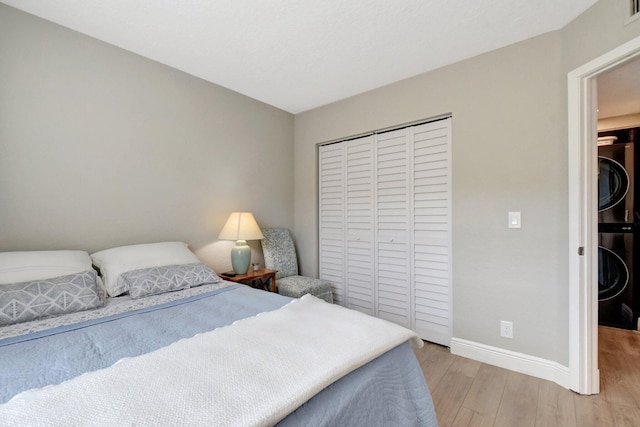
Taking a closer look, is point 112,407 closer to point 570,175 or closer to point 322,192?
point 570,175

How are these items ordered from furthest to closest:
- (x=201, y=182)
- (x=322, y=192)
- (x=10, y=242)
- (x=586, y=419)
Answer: (x=322, y=192) → (x=201, y=182) → (x=10, y=242) → (x=586, y=419)

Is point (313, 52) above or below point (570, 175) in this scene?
above

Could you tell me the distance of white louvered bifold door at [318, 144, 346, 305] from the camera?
10.7ft

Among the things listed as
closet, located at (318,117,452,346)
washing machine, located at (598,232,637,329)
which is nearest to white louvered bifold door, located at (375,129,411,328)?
closet, located at (318,117,452,346)

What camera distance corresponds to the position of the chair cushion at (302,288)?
2.83 metres

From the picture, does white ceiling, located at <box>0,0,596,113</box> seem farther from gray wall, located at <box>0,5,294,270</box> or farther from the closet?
the closet

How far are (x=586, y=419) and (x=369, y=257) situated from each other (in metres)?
1.83

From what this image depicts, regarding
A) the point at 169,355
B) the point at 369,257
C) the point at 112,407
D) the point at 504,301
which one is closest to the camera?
the point at 112,407

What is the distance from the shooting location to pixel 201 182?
2717mm

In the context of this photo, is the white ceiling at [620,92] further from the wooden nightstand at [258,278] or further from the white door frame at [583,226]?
the wooden nightstand at [258,278]

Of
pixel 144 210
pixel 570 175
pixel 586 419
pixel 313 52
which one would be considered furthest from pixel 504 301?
pixel 144 210

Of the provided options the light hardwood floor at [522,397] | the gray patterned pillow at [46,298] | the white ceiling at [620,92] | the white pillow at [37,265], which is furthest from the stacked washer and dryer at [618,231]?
the white pillow at [37,265]

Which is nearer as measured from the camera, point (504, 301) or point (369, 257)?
point (504, 301)

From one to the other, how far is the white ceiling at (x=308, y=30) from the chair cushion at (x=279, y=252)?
1.61 m
